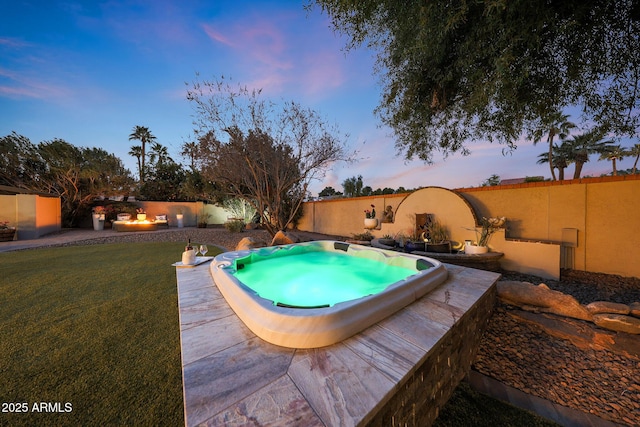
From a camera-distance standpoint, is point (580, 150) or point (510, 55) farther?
point (580, 150)

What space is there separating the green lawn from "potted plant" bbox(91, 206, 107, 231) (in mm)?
9568

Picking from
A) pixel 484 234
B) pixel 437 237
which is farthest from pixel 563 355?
pixel 437 237

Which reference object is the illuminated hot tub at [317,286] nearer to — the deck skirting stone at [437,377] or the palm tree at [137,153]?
the deck skirting stone at [437,377]

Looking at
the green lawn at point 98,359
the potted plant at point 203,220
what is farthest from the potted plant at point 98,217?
the green lawn at point 98,359

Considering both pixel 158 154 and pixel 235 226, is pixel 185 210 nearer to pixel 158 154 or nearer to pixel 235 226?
pixel 235 226

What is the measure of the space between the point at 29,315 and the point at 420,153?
259 inches

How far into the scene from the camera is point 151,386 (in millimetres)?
1554

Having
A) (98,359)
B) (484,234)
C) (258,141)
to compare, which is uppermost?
(258,141)

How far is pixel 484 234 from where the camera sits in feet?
15.1

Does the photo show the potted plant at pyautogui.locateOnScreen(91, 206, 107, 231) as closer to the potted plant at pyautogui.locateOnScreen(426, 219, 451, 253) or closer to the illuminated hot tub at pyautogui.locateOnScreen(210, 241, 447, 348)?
the illuminated hot tub at pyautogui.locateOnScreen(210, 241, 447, 348)

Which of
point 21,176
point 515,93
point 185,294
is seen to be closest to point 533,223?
point 515,93

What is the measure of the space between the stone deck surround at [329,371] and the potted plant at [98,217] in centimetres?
1349

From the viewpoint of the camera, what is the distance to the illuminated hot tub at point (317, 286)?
1.45 metres

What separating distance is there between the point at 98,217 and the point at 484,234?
16363mm
